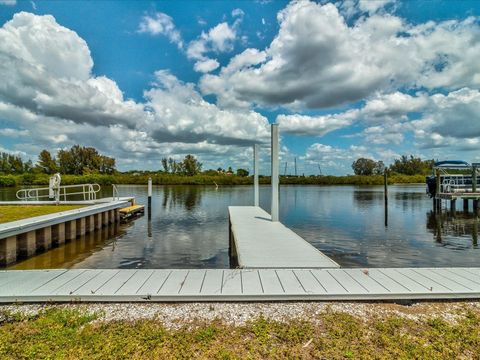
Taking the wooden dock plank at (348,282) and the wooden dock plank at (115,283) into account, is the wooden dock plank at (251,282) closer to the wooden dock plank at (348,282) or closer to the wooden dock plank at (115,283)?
the wooden dock plank at (348,282)

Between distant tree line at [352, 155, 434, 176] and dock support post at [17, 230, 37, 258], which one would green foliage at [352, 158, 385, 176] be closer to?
distant tree line at [352, 155, 434, 176]

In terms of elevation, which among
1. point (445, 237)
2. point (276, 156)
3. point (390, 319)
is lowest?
point (445, 237)

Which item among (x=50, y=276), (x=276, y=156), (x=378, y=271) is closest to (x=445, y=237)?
(x=276, y=156)

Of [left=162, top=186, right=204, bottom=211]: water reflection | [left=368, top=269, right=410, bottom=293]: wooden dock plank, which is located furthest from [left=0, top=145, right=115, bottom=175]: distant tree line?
[left=368, top=269, right=410, bottom=293]: wooden dock plank

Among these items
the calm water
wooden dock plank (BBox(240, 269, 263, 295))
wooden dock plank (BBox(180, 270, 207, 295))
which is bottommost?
the calm water

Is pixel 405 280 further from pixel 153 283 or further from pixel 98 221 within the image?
pixel 98 221

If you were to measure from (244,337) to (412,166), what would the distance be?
86.2 meters

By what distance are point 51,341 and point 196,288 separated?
1511mm

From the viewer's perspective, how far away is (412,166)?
76.4 meters

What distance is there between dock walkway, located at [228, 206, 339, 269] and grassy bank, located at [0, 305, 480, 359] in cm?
166

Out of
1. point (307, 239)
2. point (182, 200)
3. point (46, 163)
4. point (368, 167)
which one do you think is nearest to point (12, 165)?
point (46, 163)

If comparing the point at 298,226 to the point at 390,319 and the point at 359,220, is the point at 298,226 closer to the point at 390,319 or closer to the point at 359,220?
the point at 359,220

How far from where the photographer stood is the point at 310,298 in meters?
3.46

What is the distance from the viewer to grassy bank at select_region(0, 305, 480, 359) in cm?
247
